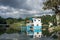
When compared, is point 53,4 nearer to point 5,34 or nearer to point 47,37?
point 47,37

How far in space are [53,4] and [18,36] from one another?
1065 mm

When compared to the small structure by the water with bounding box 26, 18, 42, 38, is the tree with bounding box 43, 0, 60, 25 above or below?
above

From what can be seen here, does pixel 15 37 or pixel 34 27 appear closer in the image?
pixel 34 27

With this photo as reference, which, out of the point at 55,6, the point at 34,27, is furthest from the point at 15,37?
the point at 55,6

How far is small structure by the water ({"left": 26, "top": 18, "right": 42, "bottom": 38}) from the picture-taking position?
358 cm

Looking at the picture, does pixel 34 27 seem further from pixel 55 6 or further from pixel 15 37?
pixel 55 6

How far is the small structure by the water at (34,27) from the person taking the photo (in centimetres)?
358

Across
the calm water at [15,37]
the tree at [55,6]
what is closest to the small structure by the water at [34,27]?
the calm water at [15,37]

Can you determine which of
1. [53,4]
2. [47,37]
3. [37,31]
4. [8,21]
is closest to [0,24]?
[8,21]

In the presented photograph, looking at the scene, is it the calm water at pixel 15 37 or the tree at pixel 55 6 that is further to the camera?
the tree at pixel 55 6

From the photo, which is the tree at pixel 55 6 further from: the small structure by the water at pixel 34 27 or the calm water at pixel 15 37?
the calm water at pixel 15 37

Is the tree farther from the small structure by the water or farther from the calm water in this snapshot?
the calm water

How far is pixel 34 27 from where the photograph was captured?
3.59m

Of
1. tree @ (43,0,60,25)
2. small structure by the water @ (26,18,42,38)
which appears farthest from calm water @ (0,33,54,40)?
tree @ (43,0,60,25)
